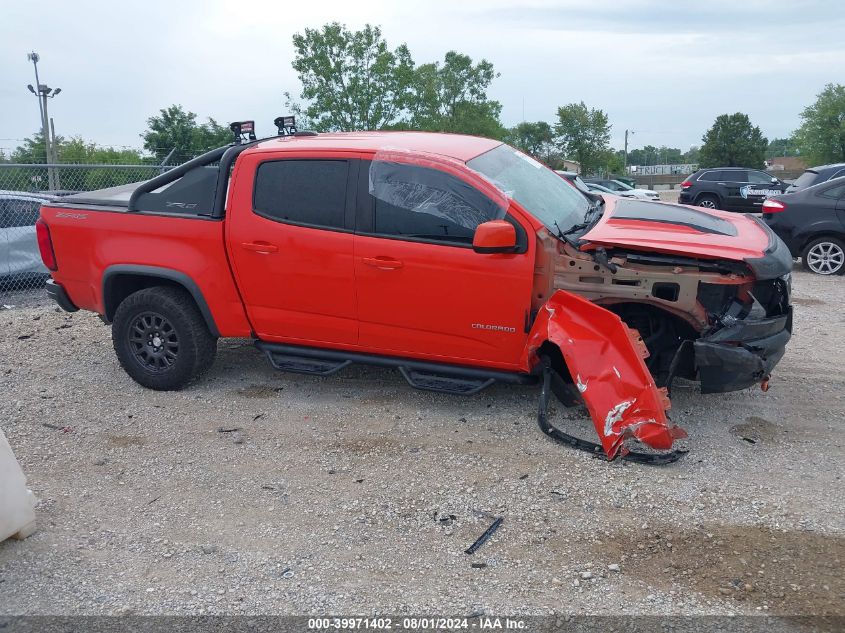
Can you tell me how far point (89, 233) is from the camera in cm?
553

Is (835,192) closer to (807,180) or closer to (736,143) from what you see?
(807,180)

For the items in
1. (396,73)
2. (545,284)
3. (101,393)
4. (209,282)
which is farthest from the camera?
(396,73)

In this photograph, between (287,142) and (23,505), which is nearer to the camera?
(23,505)

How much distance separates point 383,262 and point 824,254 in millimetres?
7899

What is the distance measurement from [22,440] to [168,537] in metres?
1.89

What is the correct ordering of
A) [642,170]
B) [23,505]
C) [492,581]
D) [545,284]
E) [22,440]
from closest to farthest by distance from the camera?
[492,581] < [23,505] < [545,284] < [22,440] < [642,170]

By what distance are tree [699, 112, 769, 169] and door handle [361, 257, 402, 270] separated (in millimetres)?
46761

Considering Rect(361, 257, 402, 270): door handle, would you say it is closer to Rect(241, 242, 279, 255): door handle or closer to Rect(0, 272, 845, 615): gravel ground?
Rect(241, 242, 279, 255): door handle

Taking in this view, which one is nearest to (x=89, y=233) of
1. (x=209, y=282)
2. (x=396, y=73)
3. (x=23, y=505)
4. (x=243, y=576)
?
(x=209, y=282)

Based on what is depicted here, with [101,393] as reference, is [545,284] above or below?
above

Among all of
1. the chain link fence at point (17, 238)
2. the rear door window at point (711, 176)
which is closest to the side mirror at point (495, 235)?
the chain link fence at point (17, 238)

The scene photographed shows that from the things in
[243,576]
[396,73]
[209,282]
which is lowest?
[243,576]

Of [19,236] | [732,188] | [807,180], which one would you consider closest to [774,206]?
[807,180]

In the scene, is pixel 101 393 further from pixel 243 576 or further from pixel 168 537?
pixel 243 576
